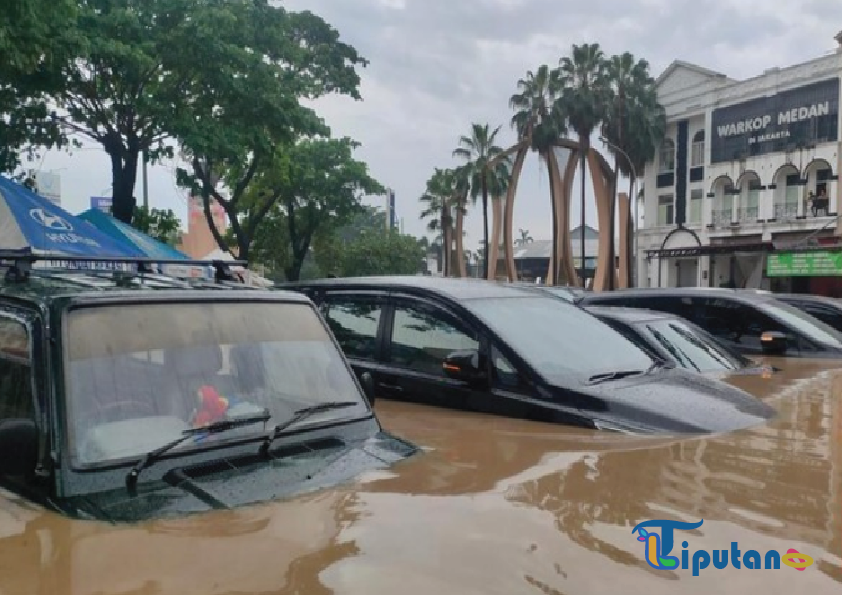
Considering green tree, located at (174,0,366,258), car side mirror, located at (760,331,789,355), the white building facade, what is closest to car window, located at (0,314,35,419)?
car side mirror, located at (760,331,789,355)

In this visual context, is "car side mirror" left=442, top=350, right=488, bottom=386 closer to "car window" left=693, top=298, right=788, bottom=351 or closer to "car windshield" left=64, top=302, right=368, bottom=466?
"car windshield" left=64, top=302, right=368, bottom=466

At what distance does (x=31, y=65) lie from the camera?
33.4 ft

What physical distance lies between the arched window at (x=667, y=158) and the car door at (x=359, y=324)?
44.2 metres

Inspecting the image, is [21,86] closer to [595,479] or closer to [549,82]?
[595,479]

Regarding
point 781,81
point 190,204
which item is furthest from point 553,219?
point 190,204

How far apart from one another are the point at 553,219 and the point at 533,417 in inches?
1468

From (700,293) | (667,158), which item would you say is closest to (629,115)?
(667,158)

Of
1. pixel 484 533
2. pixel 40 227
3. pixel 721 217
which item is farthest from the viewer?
pixel 721 217

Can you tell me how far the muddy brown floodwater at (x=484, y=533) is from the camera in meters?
2.07

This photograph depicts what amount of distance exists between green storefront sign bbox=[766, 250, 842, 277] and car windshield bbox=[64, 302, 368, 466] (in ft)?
117

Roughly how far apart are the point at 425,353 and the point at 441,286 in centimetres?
51

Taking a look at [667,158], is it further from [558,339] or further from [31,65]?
[558,339]

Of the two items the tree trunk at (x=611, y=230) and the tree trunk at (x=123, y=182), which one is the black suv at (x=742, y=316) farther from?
the tree trunk at (x=611, y=230)

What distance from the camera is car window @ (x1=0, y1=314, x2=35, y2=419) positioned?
286 cm
